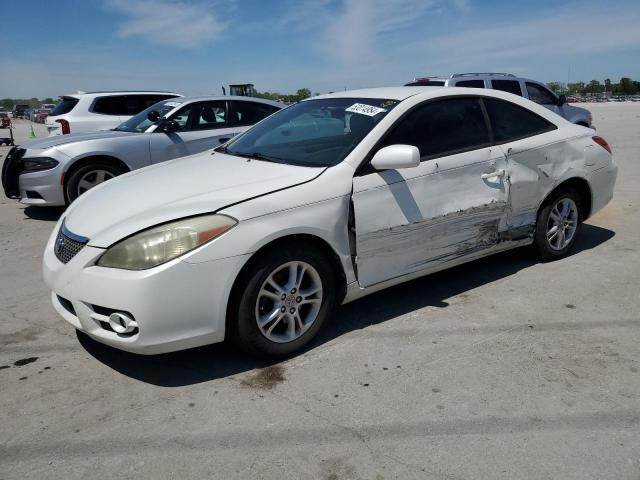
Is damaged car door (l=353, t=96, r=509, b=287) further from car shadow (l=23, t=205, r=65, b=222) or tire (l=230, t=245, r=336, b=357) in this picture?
car shadow (l=23, t=205, r=65, b=222)

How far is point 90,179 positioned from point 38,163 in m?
0.64

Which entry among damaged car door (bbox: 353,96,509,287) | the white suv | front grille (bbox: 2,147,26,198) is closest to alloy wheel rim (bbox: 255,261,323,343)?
damaged car door (bbox: 353,96,509,287)

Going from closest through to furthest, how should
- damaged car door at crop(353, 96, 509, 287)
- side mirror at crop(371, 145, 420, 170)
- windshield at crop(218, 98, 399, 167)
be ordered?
side mirror at crop(371, 145, 420, 170), damaged car door at crop(353, 96, 509, 287), windshield at crop(218, 98, 399, 167)

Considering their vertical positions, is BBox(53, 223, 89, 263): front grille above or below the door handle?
below

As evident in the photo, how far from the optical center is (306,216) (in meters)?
3.20

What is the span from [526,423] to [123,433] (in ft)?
6.26

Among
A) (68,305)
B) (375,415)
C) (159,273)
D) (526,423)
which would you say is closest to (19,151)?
(68,305)

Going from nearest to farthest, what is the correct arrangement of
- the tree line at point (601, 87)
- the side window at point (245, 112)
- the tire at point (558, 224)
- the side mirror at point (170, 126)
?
the tire at point (558, 224) < the side mirror at point (170, 126) < the side window at point (245, 112) < the tree line at point (601, 87)

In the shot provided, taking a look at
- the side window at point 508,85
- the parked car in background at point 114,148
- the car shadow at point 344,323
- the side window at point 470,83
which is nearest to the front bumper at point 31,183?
the parked car in background at point 114,148

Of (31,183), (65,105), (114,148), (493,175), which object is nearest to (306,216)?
(493,175)

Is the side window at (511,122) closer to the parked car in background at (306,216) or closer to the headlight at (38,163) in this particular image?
the parked car in background at (306,216)

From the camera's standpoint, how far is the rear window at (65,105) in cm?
1005

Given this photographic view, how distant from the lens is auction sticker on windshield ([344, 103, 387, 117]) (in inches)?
150

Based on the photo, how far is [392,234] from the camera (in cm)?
357
